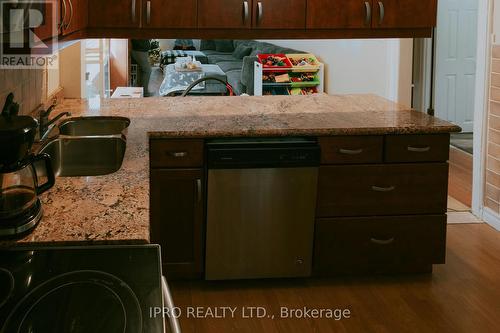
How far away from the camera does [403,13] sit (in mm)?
3504

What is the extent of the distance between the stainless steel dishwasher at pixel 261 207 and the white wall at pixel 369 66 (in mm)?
2091

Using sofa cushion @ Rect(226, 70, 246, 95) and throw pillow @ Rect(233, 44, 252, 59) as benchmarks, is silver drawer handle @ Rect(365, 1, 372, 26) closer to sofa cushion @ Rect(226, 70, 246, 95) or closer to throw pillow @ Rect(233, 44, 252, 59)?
Result: sofa cushion @ Rect(226, 70, 246, 95)

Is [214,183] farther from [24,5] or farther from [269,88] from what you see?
[269,88]

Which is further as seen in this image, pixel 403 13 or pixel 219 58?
pixel 219 58

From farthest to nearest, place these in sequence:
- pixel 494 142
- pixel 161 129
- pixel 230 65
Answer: pixel 230 65 → pixel 494 142 → pixel 161 129

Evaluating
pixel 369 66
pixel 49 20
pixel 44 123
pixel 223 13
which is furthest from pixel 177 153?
pixel 369 66

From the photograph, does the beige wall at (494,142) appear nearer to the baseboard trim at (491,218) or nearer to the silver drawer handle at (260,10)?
the baseboard trim at (491,218)

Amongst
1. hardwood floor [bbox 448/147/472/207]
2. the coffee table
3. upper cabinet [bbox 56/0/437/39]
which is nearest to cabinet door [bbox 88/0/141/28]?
upper cabinet [bbox 56/0/437/39]

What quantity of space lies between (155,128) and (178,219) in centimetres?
47

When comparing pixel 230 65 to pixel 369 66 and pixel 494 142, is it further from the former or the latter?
pixel 494 142

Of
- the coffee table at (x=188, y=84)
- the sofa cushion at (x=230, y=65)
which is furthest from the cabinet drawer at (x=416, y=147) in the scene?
the sofa cushion at (x=230, y=65)

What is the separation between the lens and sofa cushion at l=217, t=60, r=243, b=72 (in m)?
10.6

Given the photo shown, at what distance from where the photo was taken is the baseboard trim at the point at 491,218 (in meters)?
4.49

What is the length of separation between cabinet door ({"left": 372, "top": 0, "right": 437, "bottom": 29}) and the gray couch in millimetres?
4340
